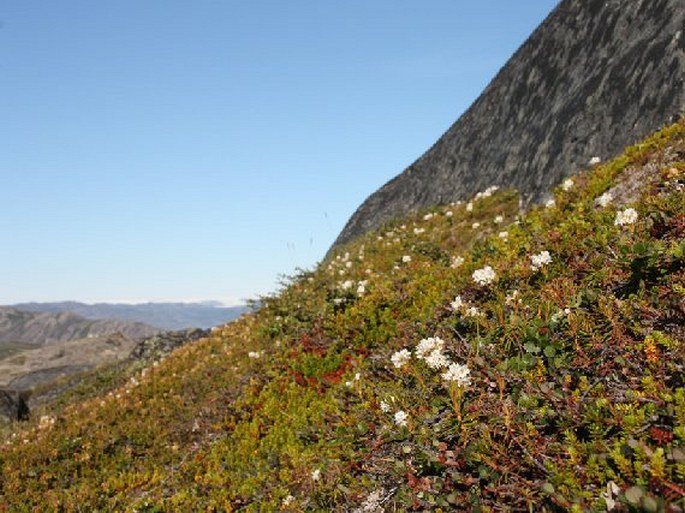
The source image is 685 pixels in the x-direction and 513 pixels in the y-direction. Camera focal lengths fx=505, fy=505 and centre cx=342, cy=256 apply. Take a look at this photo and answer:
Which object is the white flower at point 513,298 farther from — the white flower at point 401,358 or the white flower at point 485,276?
the white flower at point 401,358

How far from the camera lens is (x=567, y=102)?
17156 millimetres

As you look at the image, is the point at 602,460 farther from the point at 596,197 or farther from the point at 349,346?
the point at 349,346

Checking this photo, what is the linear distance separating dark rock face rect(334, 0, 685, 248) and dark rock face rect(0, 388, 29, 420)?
20398mm

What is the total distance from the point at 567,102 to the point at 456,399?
15.3m

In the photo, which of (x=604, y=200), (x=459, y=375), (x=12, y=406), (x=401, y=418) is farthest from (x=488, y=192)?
(x=12, y=406)

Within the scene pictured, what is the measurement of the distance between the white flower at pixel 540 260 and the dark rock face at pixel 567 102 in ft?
25.0

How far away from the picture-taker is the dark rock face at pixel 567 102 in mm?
13320

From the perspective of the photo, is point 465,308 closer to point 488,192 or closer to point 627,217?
point 627,217

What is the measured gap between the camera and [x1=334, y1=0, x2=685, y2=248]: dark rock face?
524 inches

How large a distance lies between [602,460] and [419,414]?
7.16ft

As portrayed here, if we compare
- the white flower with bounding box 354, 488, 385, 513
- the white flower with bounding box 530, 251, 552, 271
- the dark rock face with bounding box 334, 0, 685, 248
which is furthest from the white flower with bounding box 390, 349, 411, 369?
the dark rock face with bounding box 334, 0, 685, 248

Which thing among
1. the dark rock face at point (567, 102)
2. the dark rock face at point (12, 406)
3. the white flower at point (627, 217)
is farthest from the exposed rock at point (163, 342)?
the white flower at point (627, 217)

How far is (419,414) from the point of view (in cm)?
552

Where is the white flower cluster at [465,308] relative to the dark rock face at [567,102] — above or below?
below
